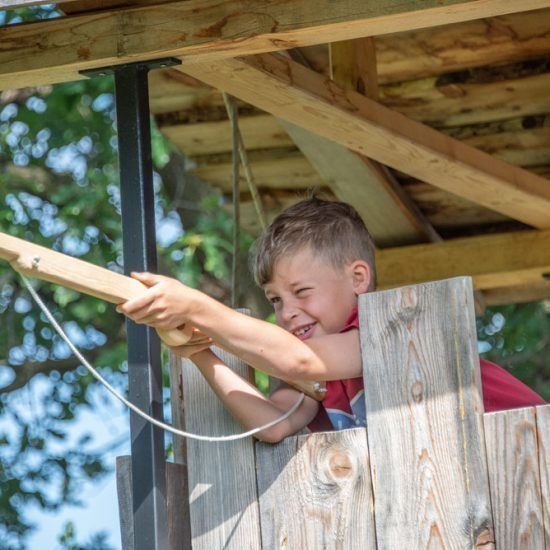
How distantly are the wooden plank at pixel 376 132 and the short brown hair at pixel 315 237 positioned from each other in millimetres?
258

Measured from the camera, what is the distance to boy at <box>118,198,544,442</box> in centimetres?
248

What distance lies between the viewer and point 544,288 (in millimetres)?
5180

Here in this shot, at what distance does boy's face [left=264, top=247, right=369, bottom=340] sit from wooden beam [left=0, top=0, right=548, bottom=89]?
55 cm

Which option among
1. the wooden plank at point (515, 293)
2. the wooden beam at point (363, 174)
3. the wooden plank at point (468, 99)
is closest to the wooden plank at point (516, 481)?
the wooden beam at point (363, 174)

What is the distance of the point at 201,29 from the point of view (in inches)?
107

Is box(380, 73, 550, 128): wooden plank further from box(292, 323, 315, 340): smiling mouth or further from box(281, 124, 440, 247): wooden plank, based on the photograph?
box(292, 323, 315, 340): smiling mouth

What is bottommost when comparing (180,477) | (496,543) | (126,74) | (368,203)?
(496,543)

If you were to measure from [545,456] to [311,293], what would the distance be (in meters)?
0.81

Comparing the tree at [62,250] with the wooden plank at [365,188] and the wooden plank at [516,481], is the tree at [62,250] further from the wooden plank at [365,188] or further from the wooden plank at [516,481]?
the wooden plank at [516,481]

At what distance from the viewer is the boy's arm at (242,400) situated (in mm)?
2643

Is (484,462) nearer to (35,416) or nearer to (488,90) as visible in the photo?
(488,90)

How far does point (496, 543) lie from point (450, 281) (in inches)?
19.2

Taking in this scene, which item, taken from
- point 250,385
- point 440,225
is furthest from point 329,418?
point 440,225

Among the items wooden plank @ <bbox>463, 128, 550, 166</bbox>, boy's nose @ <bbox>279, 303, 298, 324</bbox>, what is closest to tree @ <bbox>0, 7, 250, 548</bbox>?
wooden plank @ <bbox>463, 128, 550, 166</bbox>
